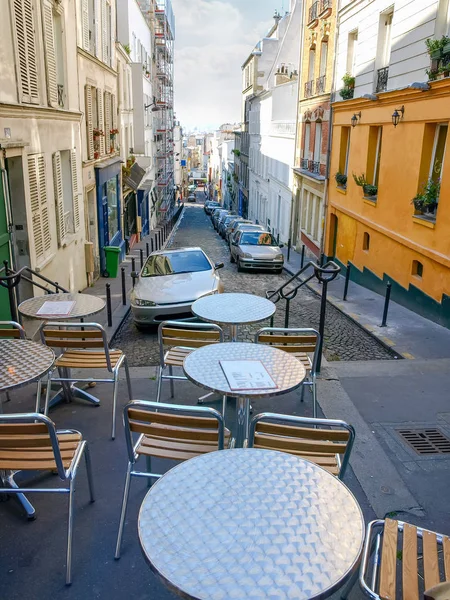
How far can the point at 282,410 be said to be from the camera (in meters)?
5.43

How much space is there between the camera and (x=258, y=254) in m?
16.7

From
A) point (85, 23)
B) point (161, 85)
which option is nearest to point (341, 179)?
point (85, 23)

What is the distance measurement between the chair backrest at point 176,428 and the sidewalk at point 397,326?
5.17 metres

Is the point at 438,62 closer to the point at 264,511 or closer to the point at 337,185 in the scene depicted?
the point at 337,185

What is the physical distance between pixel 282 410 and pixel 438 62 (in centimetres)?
807

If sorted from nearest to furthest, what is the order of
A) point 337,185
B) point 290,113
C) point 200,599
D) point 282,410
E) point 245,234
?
point 200,599 → point 282,410 → point 337,185 → point 245,234 → point 290,113

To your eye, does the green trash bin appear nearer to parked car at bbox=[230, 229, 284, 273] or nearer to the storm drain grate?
parked car at bbox=[230, 229, 284, 273]

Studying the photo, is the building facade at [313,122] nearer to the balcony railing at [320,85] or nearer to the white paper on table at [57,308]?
the balcony railing at [320,85]

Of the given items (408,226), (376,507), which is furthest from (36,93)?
(376,507)

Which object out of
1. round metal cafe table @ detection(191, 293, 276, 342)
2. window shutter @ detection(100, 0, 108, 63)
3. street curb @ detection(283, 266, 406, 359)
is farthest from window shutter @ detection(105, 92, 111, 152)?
round metal cafe table @ detection(191, 293, 276, 342)

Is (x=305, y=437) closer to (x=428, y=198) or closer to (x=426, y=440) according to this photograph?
(x=426, y=440)

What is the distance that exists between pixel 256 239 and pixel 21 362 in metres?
15.0

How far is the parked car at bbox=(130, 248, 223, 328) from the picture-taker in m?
8.84

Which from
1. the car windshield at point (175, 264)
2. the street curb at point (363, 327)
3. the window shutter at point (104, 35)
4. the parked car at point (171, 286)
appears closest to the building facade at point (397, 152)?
the street curb at point (363, 327)
